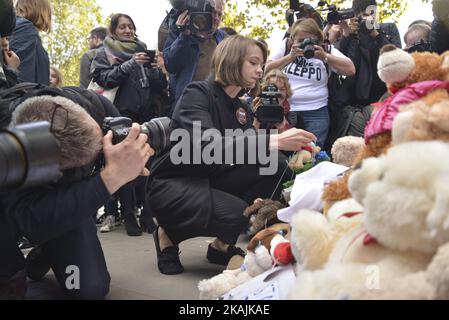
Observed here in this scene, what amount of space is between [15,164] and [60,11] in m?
17.2

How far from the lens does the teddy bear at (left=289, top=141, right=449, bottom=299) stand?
1181 mm

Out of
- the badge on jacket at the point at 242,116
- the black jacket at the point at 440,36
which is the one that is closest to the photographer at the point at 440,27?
the black jacket at the point at 440,36

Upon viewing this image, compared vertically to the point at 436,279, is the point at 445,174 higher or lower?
higher

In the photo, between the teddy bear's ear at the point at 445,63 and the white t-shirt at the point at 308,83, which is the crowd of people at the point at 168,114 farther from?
the teddy bear's ear at the point at 445,63

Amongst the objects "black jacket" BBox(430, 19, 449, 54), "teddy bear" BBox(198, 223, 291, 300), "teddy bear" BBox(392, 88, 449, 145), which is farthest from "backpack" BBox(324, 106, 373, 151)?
"teddy bear" BBox(392, 88, 449, 145)

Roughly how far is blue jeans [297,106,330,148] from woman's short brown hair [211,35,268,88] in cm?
96

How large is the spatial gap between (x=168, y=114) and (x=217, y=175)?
58.6 inches

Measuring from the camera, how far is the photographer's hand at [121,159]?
218 cm

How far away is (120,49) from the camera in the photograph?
4418 mm

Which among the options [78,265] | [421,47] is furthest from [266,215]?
[421,47]

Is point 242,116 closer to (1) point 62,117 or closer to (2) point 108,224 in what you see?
(1) point 62,117
